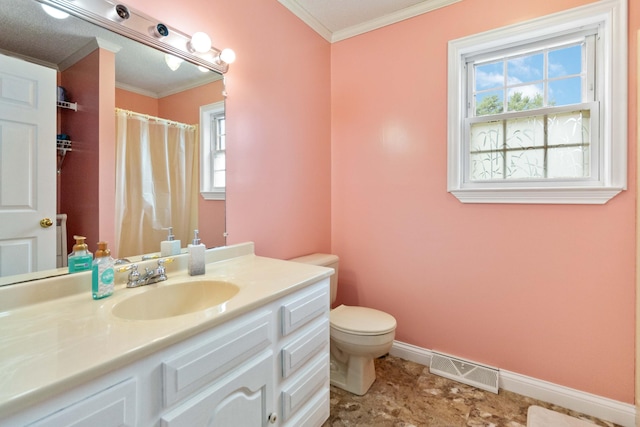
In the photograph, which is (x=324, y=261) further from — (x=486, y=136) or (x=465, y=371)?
(x=486, y=136)

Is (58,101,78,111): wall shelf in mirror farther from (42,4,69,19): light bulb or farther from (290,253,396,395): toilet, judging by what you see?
(290,253,396,395): toilet

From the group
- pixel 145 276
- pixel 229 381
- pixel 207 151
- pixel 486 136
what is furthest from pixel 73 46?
pixel 486 136

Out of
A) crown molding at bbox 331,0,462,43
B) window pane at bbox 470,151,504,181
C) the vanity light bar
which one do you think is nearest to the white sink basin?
the vanity light bar

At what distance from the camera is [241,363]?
970 millimetres

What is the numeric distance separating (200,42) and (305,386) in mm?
1659

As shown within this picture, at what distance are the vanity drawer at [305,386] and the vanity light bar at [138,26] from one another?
1565 millimetres

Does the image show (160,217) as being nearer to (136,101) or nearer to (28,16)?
(136,101)

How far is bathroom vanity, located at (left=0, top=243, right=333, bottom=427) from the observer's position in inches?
23.8

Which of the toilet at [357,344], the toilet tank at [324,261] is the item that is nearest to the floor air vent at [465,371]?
the toilet at [357,344]

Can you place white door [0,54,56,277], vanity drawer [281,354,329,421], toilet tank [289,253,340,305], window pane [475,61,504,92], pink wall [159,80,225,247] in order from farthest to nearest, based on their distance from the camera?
toilet tank [289,253,340,305]
window pane [475,61,504,92]
pink wall [159,80,225,247]
vanity drawer [281,354,329,421]
white door [0,54,56,277]

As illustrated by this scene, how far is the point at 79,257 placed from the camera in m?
1.09

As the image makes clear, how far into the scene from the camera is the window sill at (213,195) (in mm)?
1561

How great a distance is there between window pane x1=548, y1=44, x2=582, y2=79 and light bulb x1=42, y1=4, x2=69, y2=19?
2.41m

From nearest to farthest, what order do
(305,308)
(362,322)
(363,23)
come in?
1. (305,308)
2. (362,322)
3. (363,23)
